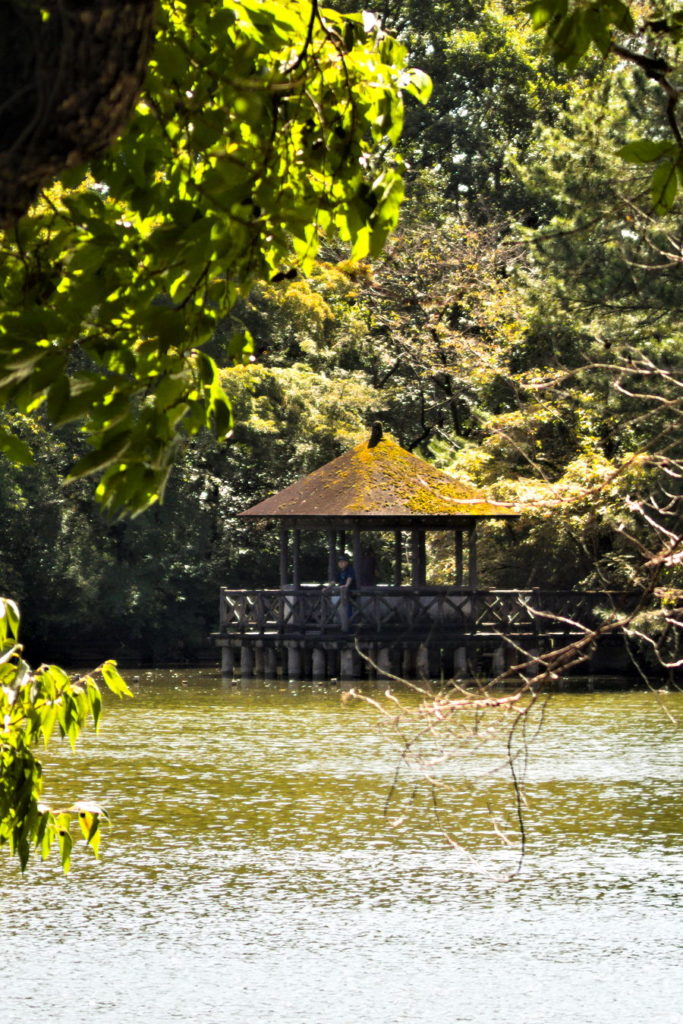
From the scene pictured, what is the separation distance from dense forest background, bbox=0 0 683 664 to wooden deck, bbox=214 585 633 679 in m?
1.32

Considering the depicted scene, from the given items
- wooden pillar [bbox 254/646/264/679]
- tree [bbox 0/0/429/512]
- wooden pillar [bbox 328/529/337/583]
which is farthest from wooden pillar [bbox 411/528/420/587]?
tree [bbox 0/0/429/512]

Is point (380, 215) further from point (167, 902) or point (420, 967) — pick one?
point (167, 902)

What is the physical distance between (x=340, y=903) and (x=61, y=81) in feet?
36.2

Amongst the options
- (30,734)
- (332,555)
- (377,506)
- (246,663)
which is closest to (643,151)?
(30,734)

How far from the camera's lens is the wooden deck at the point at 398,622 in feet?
111

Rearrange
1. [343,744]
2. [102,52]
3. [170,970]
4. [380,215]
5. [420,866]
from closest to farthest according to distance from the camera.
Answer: [102,52] < [380,215] < [170,970] < [420,866] < [343,744]

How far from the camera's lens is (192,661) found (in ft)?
A: 143

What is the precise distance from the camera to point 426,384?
42656mm

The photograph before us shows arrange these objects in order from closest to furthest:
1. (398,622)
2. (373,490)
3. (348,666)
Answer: (398,622) → (373,490) → (348,666)

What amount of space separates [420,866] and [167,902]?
234 cm

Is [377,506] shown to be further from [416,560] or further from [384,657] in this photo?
[384,657]

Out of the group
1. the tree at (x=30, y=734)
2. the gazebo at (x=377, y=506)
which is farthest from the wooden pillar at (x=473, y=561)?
the tree at (x=30, y=734)

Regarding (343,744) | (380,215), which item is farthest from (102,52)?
(343,744)

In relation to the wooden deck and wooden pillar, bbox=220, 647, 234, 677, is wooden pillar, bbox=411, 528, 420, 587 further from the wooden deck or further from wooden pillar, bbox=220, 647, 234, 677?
wooden pillar, bbox=220, 647, 234, 677
